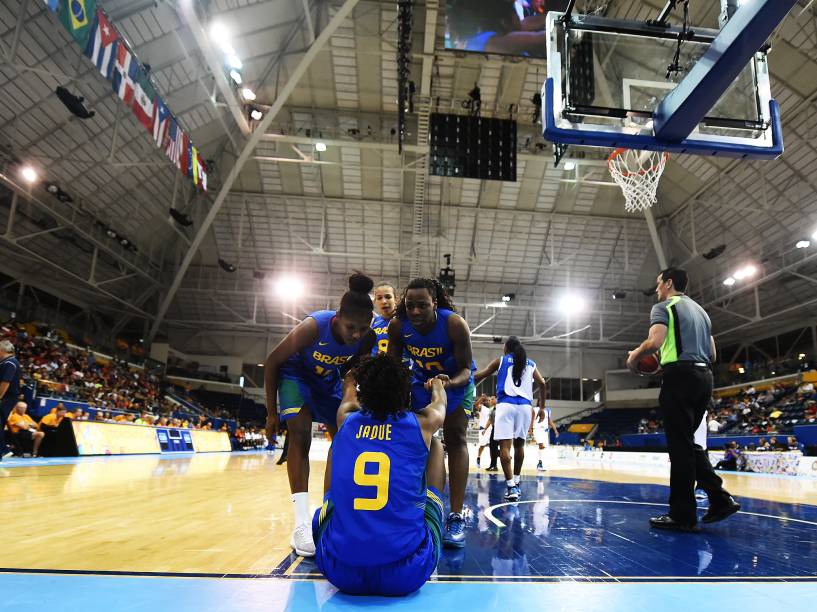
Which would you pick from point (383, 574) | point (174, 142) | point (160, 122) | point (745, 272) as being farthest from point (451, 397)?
point (745, 272)

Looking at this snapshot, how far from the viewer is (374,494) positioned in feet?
6.87

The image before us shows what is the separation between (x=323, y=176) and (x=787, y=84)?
15.6 m

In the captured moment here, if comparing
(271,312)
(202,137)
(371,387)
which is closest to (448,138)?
(202,137)

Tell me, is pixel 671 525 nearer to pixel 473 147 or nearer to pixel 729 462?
pixel 729 462

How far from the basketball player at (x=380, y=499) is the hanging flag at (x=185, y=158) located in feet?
42.7

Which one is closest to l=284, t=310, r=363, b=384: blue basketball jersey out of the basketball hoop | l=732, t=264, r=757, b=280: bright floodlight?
the basketball hoop

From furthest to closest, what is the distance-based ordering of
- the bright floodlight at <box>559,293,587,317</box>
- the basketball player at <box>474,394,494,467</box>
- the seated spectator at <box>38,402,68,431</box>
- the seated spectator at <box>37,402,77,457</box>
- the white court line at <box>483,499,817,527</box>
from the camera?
the bright floodlight at <box>559,293,587,317</box> → the basketball player at <box>474,394,494,467</box> → the seated spectator at <box>38,402,68,431</box> → the seated spectator at <box>37,402,77,457</box> → the white court line at <box>483,499,817,527</box>

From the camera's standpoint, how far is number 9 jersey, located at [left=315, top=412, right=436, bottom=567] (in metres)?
2.03

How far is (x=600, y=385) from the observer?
34.9 metres

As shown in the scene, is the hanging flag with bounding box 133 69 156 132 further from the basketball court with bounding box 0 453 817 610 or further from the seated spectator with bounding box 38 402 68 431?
the basketball court with bounding box 0 453 817 610

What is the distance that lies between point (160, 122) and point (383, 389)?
481 inches

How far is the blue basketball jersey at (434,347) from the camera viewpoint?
3412 millimetres

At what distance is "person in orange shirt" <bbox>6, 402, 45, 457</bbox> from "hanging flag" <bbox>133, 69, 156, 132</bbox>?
236 inches

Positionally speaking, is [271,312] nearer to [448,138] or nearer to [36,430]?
[448,138]
